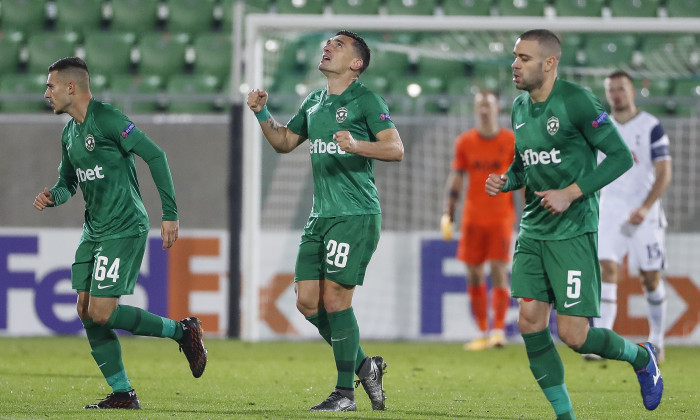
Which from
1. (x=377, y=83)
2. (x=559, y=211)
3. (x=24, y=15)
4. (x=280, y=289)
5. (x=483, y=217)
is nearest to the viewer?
(x=559, y=211)

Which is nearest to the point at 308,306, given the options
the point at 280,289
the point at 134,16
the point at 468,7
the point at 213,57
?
the point at 280,289

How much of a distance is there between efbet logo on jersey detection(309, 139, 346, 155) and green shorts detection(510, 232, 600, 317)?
111cm

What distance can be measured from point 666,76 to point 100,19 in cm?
677

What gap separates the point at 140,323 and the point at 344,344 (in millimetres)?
1151

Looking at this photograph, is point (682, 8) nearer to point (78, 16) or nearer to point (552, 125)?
point (78, 16)

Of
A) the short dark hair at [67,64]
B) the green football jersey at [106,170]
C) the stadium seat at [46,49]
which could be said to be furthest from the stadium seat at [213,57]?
the green football jersey at [106,170]

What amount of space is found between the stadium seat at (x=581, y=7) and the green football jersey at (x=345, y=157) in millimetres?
7790

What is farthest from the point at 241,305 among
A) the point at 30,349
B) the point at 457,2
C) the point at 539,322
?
the point at 539,322

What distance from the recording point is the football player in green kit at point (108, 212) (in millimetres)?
5727

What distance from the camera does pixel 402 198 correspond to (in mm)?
10641

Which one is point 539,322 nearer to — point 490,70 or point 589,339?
point 589,339

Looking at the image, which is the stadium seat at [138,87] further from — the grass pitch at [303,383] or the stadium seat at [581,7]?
the stadium seat at [581,7]

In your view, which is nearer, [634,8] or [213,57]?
[213,57]

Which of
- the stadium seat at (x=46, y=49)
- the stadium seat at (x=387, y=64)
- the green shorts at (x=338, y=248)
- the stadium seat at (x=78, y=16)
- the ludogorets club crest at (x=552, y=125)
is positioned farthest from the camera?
the stadium seat at (x=78, y=16)
